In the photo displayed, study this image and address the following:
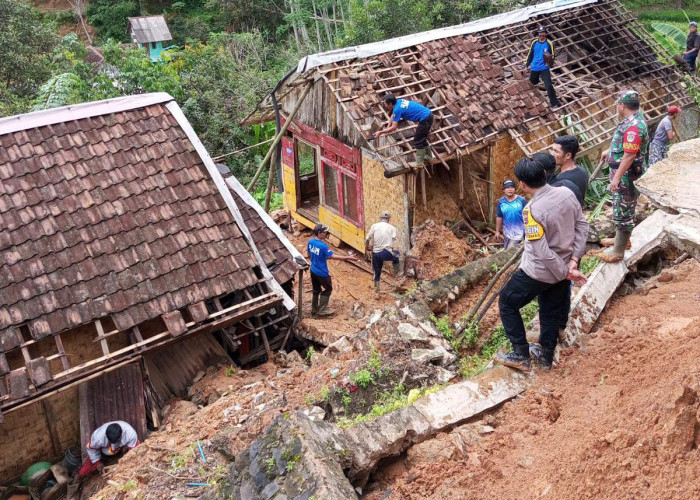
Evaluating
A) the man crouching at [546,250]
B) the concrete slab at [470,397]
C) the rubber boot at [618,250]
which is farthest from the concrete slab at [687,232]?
the rubber boot at [618,250]

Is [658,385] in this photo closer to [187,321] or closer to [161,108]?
[187,321]

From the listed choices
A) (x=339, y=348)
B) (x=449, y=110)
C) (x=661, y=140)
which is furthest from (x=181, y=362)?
(x=661, y=140)

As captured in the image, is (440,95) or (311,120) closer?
(440,95)

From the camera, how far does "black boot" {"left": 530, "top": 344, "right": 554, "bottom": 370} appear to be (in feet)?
19.1

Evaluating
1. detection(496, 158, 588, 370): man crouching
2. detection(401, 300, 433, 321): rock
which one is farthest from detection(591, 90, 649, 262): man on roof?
→ detection(401, 300, 433, 321): rock

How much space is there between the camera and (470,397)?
552 cm

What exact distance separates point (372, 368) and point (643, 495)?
124 inches

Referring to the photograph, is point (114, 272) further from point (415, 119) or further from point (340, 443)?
point (415, 119)

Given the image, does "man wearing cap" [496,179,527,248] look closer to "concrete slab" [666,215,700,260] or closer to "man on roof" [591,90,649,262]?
"man on roof" [591,90,649,262]

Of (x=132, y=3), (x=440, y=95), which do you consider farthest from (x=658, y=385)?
(x=132, y=3)

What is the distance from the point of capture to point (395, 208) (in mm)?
12961

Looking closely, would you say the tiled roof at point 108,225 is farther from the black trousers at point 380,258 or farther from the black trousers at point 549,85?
the black trousers at point 549,85

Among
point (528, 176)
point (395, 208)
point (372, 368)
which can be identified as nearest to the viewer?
point (528, 176)

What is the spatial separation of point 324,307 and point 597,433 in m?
7.96
